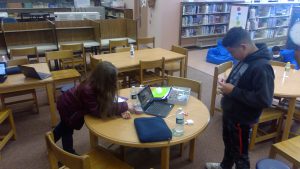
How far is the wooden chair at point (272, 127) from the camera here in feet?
8.30

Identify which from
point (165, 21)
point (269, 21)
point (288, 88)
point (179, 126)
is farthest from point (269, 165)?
point (269, 21)

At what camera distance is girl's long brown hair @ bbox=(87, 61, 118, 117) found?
5.78 ft

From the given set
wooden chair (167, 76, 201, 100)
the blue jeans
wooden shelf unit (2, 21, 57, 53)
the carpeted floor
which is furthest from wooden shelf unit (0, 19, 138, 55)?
the blue jeans

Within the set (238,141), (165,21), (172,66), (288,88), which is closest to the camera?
(238,141)

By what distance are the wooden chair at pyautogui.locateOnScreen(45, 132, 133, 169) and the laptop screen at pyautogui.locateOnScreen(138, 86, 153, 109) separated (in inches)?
20.2

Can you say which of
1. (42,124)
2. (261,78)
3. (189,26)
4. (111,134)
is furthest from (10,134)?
(189,26)

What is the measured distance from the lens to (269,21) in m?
7.36

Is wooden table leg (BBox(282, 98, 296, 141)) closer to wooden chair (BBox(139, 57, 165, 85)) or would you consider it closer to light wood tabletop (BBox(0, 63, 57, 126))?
wooden chair (BBox(139, 57, 165, 85))

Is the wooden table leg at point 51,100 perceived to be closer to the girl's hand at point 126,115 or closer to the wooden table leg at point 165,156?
the girl's hand at point 126,115

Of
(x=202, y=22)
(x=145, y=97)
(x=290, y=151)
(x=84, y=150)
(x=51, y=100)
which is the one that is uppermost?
(x=202, y=22)

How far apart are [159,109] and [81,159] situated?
88 centimetres

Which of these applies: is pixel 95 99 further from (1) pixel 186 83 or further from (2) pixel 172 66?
(2) pixel 172 66

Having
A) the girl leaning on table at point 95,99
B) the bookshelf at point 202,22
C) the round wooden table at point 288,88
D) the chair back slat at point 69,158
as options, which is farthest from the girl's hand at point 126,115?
the bookshelf at point 202,22

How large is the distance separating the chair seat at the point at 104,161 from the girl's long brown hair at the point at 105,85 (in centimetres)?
30
